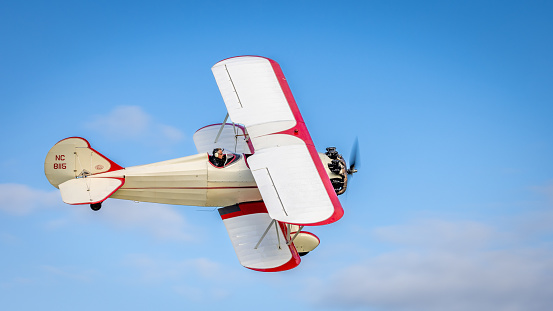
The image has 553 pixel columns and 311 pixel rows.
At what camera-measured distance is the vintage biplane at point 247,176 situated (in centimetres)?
1761

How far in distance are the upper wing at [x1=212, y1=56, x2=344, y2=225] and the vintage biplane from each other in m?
0.02

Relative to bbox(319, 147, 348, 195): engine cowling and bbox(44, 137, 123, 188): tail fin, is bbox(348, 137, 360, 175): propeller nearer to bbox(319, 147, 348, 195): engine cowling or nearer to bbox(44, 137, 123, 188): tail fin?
bbox(319, 147, 348, 195): engine cowling

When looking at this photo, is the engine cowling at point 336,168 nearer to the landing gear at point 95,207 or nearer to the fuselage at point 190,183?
the fuselage at point 190,183

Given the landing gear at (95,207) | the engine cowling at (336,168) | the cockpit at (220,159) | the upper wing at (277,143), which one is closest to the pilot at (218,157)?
the cockpit at (220,159)

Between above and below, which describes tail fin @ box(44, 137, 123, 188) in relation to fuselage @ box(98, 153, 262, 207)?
above

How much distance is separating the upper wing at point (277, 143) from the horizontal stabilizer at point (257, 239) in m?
1.17

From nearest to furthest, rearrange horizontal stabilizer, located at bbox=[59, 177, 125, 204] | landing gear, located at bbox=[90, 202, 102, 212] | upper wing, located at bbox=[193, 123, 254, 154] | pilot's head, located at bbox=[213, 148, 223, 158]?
horizontal stabilizer, located at bbox=[59, 177, 125, 204] → landing gear, located at bbox=[90, 202, 102, 212] → pilot's head, located at bbox=[213, 148, 223, 158] → upper wing, located at bbox=[193, 123, 254, 154]

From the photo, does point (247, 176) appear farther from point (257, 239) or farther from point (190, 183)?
point (257, 239)

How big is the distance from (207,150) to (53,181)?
448 cm

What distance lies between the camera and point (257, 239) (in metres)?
18.4

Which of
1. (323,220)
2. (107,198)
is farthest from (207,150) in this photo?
(323,220)

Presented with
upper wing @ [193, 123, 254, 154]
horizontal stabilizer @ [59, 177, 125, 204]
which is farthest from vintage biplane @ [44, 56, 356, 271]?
upper wing @ [193, 123, 254, 154]

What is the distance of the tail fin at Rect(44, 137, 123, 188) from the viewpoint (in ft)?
59.4

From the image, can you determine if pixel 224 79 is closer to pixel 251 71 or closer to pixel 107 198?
pixel 251 71
